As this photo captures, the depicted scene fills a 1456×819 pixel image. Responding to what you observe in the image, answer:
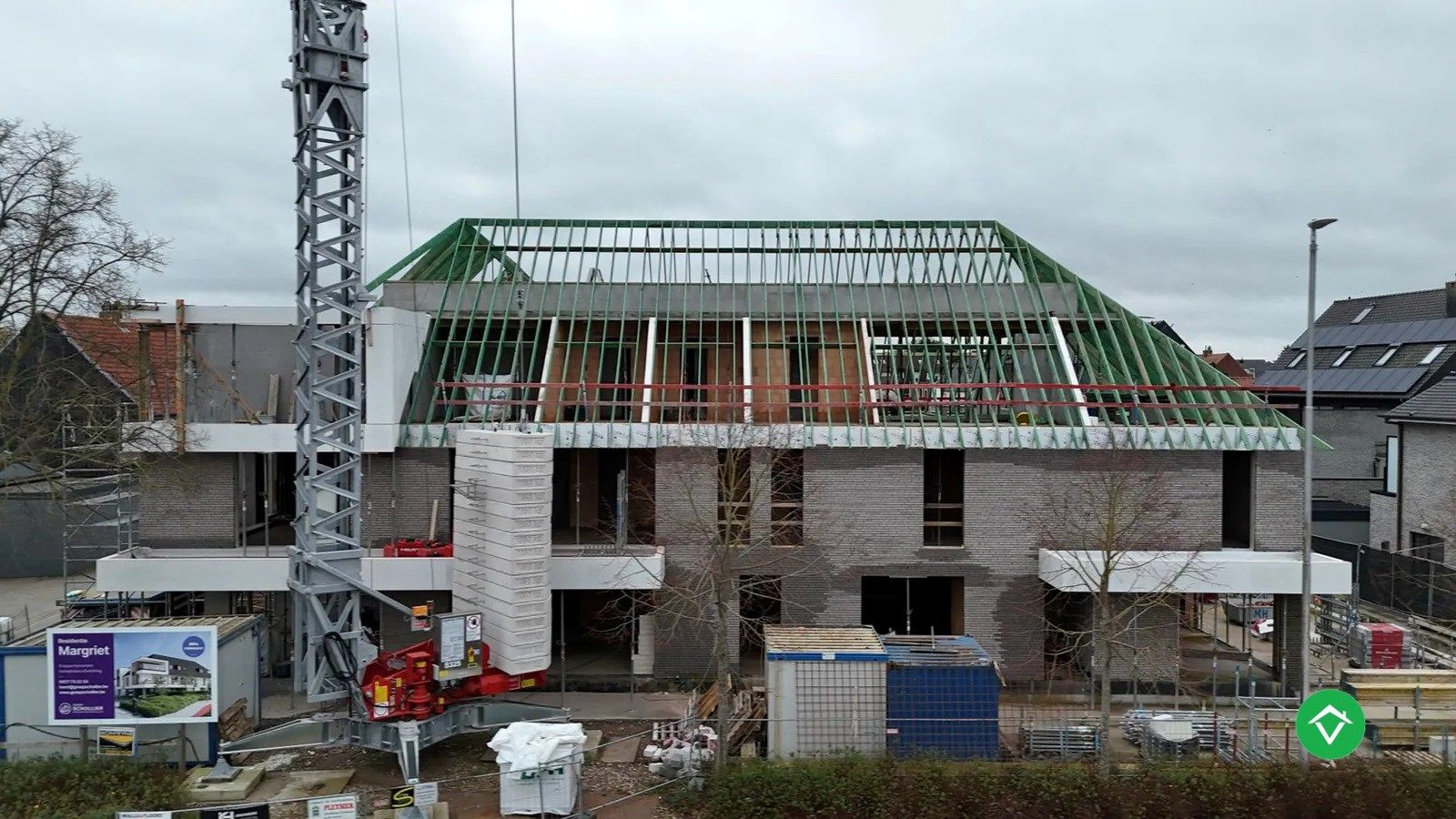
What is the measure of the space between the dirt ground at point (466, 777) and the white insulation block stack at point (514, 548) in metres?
1.93

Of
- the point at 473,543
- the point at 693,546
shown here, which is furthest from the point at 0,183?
the point at 693,546

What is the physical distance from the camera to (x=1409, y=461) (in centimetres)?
3055

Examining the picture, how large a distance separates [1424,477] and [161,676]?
117ft

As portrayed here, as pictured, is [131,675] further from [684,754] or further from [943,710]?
[943,710]

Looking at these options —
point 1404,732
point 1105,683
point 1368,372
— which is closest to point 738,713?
point 1105,683

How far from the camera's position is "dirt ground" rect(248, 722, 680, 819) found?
14.6m

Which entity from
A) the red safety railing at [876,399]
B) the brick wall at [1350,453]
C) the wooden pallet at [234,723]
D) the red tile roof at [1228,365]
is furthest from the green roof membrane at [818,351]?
the red tile roof at [1228,365]

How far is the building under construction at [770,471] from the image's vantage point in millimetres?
19641

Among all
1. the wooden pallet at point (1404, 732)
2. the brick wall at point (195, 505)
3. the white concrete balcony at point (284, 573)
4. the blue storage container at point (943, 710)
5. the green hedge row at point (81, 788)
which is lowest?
the wooden pallet at point (1404, 732)

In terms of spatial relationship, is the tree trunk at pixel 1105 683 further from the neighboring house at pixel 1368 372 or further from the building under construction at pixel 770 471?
the neighboring house at pixel 1368 372

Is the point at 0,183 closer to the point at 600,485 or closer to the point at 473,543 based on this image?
the point at 473,543

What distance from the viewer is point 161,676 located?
15.2 metres

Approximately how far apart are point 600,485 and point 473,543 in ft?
28.2

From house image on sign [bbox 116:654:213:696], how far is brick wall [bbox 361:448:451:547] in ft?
18.9
